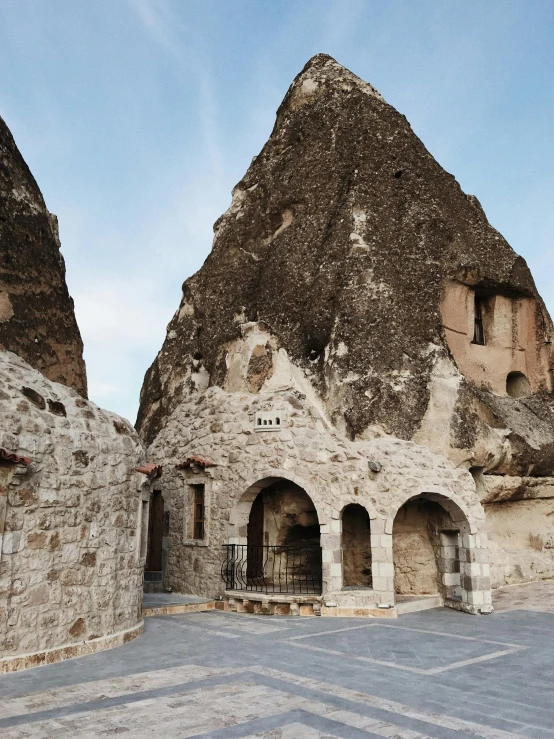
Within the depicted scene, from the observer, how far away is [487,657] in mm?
7734

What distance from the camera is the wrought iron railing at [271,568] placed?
1257 centimetres

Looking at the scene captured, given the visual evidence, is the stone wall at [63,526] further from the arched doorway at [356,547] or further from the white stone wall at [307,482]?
the arched doorway at [356,547]

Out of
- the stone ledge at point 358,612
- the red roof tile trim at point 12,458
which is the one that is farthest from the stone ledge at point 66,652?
the stone ledge at point 358,612

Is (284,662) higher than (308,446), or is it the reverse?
(308,446)

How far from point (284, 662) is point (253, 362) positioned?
8.04 metres

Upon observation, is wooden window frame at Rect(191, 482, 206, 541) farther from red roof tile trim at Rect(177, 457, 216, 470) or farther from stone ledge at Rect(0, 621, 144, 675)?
stone ledge at Rect(0, 621, 144, 675)

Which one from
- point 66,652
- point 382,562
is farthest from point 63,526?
point 382,562

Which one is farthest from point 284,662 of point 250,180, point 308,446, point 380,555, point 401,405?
point 250,180

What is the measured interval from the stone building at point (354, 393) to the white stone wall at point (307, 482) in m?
0.04

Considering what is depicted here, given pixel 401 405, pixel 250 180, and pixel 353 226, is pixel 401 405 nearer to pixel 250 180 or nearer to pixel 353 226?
pixel 353 226

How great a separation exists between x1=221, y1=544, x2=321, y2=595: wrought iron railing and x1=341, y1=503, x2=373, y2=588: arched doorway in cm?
69

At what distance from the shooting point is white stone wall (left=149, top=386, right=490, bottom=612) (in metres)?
11.5

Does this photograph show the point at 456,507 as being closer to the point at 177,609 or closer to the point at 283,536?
the point at 283,536

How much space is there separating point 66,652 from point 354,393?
7.83m
